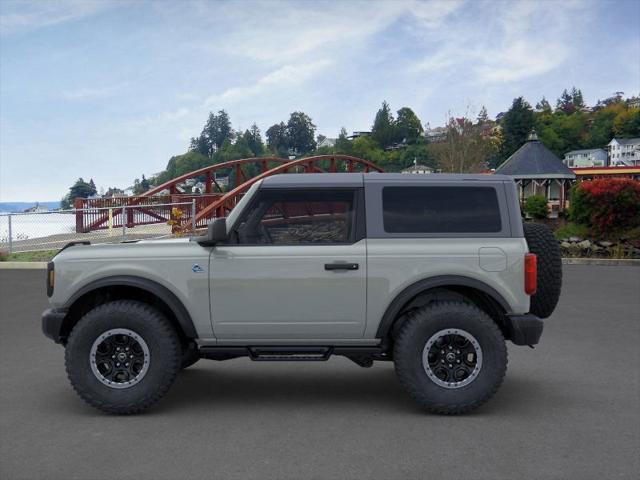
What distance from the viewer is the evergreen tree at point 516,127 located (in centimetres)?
10856

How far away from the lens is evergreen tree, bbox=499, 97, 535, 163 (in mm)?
108562

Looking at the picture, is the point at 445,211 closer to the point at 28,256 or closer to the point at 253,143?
the point at 28,256

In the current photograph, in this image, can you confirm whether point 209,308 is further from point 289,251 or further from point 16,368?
point 16,368

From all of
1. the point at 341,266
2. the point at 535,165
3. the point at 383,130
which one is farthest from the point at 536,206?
the point at 383,130

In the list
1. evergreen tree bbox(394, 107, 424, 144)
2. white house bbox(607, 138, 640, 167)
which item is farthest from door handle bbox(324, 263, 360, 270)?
evergreen tree bbox(394, 107, 424, 144)

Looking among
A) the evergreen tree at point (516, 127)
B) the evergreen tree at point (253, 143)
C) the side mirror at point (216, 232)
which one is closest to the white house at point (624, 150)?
the evergreen tree at point (516, 127)

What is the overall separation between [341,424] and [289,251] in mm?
1398

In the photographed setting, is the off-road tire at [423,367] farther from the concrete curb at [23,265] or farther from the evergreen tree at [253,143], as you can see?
the evergreen tree at [253,143]

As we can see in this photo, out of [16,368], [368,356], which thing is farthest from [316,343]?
[16,368]

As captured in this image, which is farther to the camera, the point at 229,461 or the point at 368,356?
the point at 368,356

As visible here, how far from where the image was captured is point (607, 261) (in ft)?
58.7

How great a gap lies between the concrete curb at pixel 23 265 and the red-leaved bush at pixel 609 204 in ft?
51.1

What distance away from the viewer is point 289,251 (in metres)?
5.35

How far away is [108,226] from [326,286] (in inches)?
773
